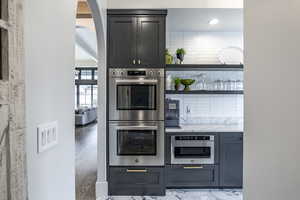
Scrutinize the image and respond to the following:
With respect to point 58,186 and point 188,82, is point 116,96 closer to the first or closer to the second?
point 188,82

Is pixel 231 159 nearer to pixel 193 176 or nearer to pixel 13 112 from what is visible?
pixel 193 176

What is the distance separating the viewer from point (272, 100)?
4.88 feet

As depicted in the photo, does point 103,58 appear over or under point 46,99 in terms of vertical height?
over

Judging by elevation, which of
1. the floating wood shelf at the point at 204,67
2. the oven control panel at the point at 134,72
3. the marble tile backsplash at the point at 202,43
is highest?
the marble tile backsplash at the point at 202,43

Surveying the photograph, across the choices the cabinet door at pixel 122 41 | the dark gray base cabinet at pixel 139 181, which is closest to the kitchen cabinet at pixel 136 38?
the cabinet door at pixel 122 41

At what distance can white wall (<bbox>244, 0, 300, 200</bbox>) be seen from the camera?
1308mm

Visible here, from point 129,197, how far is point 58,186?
2.33 meters

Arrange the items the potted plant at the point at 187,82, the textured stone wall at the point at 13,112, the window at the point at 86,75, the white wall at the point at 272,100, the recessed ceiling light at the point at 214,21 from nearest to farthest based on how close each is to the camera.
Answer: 1. the textured stone wall at the point at 13,112
2. the white wall at the point at 272,100
3. the recessed ceiling light at the point at 214,21
4. the potted plant at the point at 187,82
5. the window at the point at 86,75

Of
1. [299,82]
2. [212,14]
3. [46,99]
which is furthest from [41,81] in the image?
[212,14]

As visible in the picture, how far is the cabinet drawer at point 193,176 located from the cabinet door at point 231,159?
0.12m

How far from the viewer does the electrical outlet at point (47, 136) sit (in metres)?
1.14

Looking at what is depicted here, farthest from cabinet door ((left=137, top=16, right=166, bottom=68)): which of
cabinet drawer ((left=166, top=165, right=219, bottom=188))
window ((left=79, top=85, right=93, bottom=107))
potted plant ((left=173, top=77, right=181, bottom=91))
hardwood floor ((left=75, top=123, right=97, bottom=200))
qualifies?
window ((left=79, top=85, right=93, bottom=107))

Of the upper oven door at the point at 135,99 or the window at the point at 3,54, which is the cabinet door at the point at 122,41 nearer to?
the upper oven door at the point at 135,99

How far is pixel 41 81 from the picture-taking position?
1.16 m
